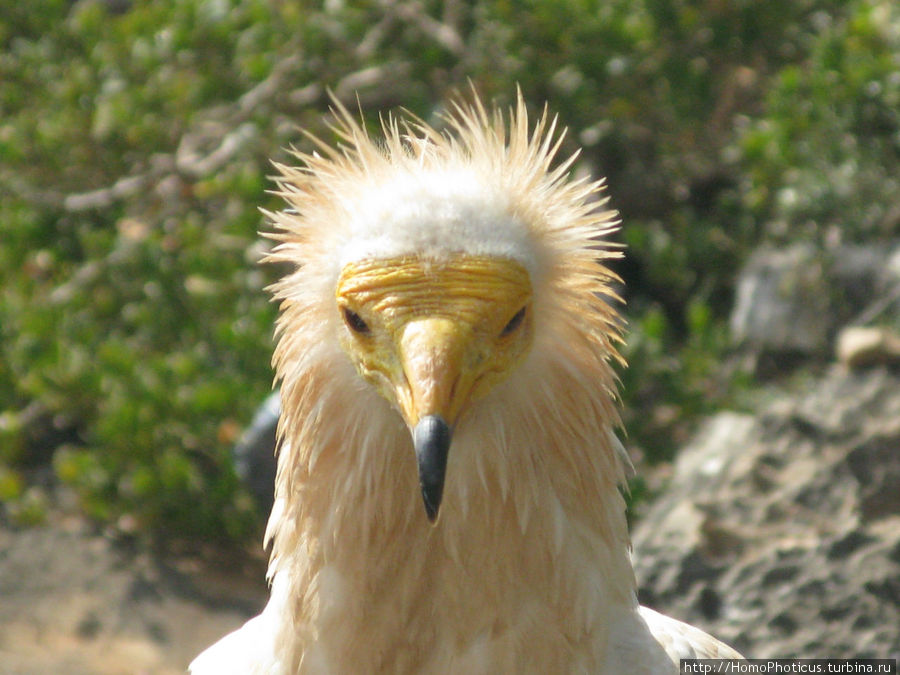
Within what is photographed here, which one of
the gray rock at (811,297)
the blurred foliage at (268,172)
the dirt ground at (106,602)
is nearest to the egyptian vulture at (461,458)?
the dirt ground at (106,602)

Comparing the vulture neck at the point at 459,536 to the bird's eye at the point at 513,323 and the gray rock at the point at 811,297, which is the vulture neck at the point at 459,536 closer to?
the bird's eye at the point at 513,323

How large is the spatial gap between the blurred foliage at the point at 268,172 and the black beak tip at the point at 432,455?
10.9 ft

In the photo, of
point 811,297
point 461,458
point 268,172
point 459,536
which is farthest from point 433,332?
point 268,172

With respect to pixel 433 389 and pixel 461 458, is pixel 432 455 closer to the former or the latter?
pixel 433 389

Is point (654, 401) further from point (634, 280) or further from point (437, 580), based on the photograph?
point (437, 580)

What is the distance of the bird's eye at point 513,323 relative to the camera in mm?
2100

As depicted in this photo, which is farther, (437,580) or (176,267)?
(176,267)

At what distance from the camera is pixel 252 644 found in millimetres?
2525

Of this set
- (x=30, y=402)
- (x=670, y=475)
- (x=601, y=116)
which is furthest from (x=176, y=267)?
(x=670, y=475)

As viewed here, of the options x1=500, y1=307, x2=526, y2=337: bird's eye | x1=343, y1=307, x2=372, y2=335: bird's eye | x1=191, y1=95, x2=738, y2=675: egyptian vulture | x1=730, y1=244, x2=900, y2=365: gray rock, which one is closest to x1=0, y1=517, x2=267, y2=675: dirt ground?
x1=191, y1=95, x2=738, y2=675: egyptian vulture

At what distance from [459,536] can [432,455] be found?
1.39ft

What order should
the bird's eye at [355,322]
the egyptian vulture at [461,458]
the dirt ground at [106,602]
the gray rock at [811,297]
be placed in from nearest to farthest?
the bird's eye at [355,322] → the egyptian vulture at [461,458] → the dirt ground at [106,602] → the gray rock at [811,297]

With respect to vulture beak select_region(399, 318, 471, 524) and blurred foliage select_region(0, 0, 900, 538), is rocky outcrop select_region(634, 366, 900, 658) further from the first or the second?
vulture beak select_region(399, 318, 471, 524)

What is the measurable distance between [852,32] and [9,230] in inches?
198
